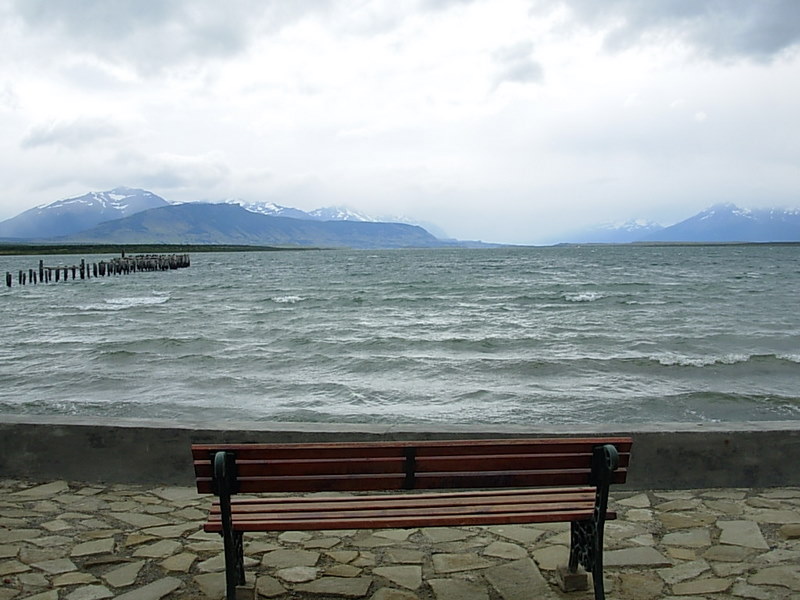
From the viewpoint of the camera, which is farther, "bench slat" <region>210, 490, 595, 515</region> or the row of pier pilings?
the row of pier pilings

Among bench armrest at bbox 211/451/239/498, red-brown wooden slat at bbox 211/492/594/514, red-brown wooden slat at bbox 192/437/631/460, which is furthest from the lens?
red-brown wooden slat at bbox 211/492/594/514

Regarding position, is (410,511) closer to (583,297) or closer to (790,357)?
(790,357)

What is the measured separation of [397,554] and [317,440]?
1286 mm

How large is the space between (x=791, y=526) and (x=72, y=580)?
13.4ft

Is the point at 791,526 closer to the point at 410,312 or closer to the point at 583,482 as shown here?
the point at 583,482

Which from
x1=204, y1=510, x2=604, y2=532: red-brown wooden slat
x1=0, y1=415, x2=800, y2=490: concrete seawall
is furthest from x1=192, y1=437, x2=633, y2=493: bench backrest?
x1=0, y1=415, x2=800, y2=490: concrete seawall

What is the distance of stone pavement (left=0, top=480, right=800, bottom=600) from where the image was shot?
3684 millimetres

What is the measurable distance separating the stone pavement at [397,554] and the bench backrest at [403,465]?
67 centimetres

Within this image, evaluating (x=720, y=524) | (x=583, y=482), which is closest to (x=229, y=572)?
(x=583, y=482)

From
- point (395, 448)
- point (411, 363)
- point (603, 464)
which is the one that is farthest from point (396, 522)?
point (411, 363)

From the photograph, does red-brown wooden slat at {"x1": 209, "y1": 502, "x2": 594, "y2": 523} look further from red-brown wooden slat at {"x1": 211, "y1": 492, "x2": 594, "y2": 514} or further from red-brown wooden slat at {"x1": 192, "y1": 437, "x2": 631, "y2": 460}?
red-brown wooden slat at {"x1": 192, "y1": 437, "x2": 631, "y2": 460}

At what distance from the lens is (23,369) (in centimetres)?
1534

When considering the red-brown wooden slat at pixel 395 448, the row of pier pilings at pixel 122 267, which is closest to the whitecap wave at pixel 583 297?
the red-brown wooden slat at pixel 395 448

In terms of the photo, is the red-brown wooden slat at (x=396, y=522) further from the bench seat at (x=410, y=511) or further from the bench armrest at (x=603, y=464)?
the bench armrest at (x=603, y=464)
